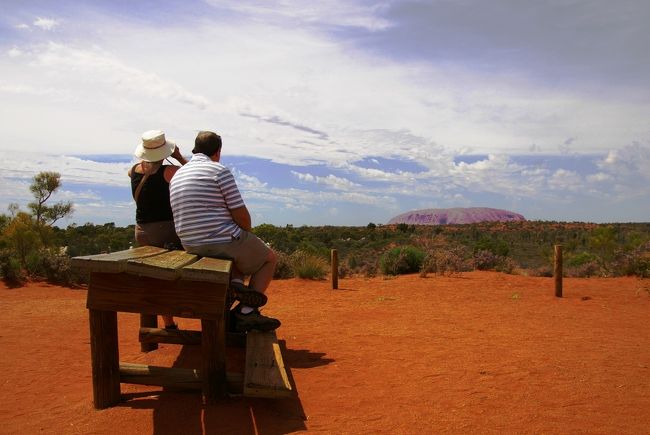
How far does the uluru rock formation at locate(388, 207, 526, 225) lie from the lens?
59.6 m

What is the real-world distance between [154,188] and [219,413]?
2.21 m

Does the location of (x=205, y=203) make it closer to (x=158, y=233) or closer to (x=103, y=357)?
(x=158, y=233)

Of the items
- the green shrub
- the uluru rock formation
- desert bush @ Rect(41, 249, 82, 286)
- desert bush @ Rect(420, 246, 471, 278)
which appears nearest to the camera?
desert bush @ Rect(41, 249, 82, 286)

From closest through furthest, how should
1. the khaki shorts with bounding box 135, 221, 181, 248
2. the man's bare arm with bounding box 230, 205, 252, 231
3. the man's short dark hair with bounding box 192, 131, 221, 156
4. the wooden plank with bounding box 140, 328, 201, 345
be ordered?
the man's bare arm with bounding box 230, 205, 252, 231, the man's short dark hair with bounding box 192, 131, 221, 156, the wooden plank with bounding box 140, 328, 201, 345, the khaki shorts with bounding box 135, 221, 181, 248

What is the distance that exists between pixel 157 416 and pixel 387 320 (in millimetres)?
4362

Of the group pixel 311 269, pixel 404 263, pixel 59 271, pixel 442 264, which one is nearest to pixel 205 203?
pixel 311 269

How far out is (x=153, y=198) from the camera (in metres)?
4.83

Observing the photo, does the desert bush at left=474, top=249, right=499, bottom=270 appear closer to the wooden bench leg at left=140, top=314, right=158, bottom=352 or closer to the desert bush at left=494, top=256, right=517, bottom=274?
the desert bush at left=494, top=256, right=517, bottom=274

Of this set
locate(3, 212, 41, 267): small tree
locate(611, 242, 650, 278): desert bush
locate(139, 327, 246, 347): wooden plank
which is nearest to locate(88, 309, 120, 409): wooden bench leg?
locate(139, 327, 246, 347): wooden plank

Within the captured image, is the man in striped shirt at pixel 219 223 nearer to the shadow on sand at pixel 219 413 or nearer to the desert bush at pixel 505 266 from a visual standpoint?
the shadow on sand at pixel 219 413

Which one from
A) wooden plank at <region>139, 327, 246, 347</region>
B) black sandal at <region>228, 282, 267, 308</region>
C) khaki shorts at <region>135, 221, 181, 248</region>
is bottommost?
wooden plank at <region>139, 327, 246, 347</region>

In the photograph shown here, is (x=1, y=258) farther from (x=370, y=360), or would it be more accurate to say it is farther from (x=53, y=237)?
(x=370, y=360)

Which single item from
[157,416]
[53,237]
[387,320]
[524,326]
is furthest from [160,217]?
[53,237]

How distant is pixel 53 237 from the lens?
58.6 feet
